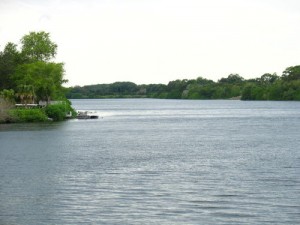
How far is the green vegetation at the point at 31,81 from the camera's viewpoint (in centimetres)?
9731

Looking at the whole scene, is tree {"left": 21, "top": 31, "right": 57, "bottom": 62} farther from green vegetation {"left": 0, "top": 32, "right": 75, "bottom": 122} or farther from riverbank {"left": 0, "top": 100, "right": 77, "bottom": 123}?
riverbank {"left": 0, "top": 100, "right": 77, "bottom": 123}

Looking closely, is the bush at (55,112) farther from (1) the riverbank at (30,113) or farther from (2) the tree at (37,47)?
(2) the tree at (37,47)

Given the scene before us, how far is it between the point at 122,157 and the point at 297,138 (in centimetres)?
2535

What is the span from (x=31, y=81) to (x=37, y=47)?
12700 millimetres

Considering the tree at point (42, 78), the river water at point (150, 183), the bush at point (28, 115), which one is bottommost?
the river water at point (150, 183)

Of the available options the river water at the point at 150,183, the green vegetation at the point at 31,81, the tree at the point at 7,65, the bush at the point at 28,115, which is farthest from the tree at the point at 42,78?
the river water at the point at 150,183

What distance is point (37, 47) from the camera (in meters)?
121

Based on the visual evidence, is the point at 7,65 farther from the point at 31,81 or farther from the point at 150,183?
the point at 150,183

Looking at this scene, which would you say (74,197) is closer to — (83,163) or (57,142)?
(83,163)

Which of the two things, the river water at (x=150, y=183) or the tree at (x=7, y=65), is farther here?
the tree at (x=7, y=65)

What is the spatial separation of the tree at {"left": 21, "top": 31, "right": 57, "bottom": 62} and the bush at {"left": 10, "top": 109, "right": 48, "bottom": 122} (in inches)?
1077

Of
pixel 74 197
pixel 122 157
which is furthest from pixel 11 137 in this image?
pixel 74 197

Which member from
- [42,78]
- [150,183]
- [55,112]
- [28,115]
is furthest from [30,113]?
[150,183]

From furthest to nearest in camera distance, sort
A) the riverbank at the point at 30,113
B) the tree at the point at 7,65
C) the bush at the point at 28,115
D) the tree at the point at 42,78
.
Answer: the tree at the point at 7,65 < the tree at the point at 42,78 < the bush at the point at 28,115 < the riverbank at the point at 30,113
